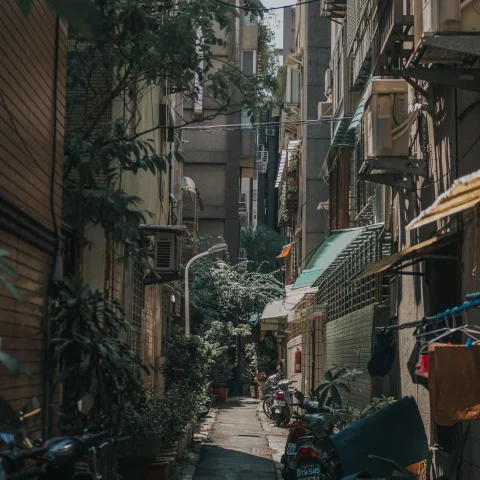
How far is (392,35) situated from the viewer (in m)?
9.60

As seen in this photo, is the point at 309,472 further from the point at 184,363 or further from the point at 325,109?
the point at 325,109

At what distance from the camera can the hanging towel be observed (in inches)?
251

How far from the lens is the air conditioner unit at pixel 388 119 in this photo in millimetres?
10993

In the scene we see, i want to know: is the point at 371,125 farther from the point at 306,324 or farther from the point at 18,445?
the point at 306,324

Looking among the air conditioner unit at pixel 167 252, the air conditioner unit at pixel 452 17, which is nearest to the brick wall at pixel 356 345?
the air conditioner unit at pixel 167 252

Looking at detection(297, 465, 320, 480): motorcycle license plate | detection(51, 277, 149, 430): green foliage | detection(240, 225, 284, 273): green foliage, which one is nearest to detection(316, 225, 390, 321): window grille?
detection(297, 465, 320, 480): motorcycle license plate

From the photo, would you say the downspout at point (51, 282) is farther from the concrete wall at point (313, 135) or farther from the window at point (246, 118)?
the concrete wall at point (313, 135)

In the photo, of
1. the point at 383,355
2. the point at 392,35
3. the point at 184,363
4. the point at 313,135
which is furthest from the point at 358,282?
the point at 313,135

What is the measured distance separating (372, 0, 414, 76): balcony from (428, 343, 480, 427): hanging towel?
3.82m

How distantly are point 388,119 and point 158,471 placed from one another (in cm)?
614

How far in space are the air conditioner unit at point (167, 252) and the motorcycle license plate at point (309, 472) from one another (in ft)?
22.8

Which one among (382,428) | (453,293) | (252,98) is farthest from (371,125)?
(382,428)

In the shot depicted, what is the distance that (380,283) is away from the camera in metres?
13.3

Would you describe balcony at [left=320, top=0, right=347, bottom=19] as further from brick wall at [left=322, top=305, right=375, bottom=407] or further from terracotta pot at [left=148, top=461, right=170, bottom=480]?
terracotta pot at [left=148, top=461, right=170, bottom=480]
